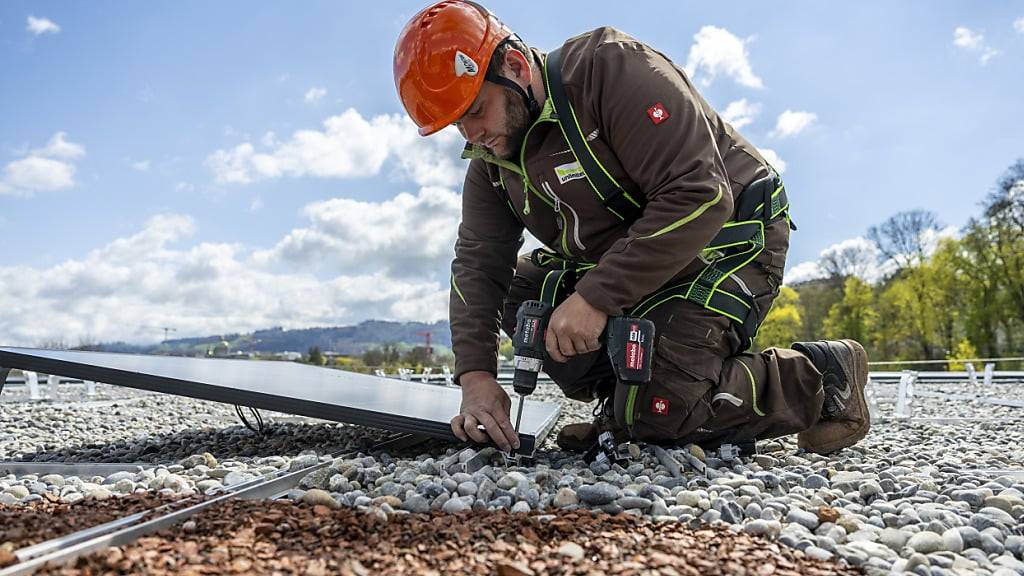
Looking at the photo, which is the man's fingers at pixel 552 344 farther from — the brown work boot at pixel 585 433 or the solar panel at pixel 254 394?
the brown work boot at pixel 585 433

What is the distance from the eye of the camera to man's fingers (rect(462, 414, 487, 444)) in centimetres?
312

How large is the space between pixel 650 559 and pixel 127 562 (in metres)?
1.23

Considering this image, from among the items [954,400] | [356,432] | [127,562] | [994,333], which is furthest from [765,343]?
[127,562]

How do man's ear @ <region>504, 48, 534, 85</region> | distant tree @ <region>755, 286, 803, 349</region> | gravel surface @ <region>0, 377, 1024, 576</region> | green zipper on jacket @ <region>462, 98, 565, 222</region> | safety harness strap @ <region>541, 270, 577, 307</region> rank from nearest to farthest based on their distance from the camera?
gravel surface @ <region>0, 377, 1024, 576</region>
man's ear @ <region>504, 48, 534, 85</region>
green zipper on jacket @ <region>462, 98, 565, 222</region>
safety harness strap @ <region>541, 270, 577, 307</region>
distant tree @ <region>755, 286, 803, 349</region>

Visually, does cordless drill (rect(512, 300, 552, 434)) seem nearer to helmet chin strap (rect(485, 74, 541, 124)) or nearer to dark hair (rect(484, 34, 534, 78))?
helmet chin strap (rect(485, 74, 541, 124))

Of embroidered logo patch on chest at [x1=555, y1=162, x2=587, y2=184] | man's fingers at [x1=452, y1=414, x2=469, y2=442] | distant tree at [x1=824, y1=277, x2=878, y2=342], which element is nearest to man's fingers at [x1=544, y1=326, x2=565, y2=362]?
man's fingers at [x1=452, y1=414, x2=469, y2=442]

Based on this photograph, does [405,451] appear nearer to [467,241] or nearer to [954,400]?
[467,241]

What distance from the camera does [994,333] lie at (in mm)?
32219

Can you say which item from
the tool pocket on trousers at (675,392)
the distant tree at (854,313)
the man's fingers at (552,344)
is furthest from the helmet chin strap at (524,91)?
the distant tree at (854,313)

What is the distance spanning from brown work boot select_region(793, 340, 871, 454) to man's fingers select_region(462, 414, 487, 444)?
5.97 ft

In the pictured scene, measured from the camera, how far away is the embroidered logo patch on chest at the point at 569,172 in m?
3.27

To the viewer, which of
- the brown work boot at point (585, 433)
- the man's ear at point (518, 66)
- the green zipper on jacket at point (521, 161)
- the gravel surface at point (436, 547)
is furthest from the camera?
the brown work boot at point (585, 433)

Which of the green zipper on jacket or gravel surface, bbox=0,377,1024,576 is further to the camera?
the green zipper on jacket

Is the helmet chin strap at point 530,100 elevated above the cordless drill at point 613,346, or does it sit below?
above
